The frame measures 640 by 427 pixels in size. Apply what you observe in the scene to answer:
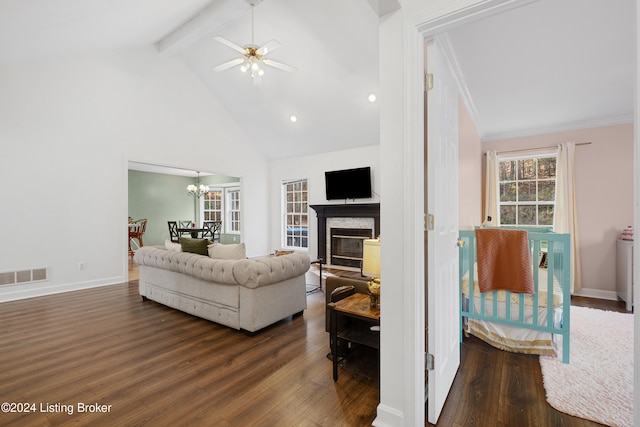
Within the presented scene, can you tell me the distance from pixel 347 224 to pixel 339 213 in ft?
0.98

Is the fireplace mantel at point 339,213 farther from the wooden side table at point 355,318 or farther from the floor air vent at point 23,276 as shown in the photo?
the floor air vent at point 23,276

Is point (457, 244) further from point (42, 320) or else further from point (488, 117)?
point (42, 320)

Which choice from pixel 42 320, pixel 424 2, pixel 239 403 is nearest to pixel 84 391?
pixel 239 403

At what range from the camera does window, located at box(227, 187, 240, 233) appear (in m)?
9.25

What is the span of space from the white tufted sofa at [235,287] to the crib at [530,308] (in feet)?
5.56

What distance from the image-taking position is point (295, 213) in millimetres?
7566

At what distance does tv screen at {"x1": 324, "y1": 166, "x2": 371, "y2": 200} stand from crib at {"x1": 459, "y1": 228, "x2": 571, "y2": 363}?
11.3 feet

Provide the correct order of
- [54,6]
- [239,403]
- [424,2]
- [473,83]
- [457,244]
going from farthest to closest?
1. [473,83]
2. [54,6]
3. [457,244]
4. [239,403]
5. [424,2]

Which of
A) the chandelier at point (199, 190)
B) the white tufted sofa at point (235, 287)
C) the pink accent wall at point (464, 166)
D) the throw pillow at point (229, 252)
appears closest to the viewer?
the white tufted sofa at point (235, 287)

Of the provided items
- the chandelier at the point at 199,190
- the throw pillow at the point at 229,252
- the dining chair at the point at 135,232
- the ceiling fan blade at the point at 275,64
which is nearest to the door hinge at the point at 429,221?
the throw pillow at the point at 229,252

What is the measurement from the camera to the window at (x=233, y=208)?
9250 mm

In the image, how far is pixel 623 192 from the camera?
3936mm

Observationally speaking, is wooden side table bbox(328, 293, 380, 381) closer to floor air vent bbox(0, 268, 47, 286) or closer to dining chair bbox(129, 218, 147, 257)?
floor air vent bbox(0, 268, 47, 286)

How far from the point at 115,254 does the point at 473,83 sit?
230 inches
